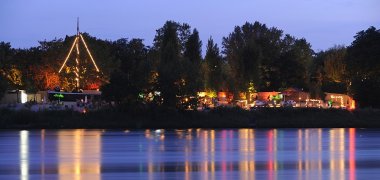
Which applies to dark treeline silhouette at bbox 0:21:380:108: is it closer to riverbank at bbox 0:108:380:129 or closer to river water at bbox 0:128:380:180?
riverbank at bbox 0:108:380:129

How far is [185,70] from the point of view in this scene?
75.8 metres

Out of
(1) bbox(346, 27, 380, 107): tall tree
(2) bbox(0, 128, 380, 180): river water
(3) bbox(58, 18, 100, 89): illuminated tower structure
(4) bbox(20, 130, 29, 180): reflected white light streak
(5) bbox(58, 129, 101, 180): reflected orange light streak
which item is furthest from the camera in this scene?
(3) bbox(58, 18, 100, 89): illuminated tower structure

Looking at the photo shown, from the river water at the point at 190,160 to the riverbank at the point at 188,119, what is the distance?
23.7 m

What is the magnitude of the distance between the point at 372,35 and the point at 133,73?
31559 mm

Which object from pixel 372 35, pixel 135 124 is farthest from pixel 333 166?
pixel 372 35

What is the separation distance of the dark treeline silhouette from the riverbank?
1600 millimetres

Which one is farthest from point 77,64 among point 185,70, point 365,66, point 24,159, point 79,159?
point 79,159

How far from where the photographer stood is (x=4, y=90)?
94.9 metres

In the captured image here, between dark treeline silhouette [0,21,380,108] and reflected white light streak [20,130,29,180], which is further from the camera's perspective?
dark treeline silhouette [0,21,380,108]

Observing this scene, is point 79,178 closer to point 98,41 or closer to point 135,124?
point 135,124

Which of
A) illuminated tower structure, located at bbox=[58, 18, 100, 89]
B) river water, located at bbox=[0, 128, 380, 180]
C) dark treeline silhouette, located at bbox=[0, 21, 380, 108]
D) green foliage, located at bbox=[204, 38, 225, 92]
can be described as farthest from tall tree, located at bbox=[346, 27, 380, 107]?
river water, located at bbox=[0, 128, 380, 180]

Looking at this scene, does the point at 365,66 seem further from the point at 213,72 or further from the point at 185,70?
the point at 185,70

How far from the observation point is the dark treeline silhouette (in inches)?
2982

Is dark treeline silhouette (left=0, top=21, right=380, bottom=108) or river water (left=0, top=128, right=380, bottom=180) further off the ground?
dark treeline silhouette (left=0, top=21, right=380, bottom=108)
